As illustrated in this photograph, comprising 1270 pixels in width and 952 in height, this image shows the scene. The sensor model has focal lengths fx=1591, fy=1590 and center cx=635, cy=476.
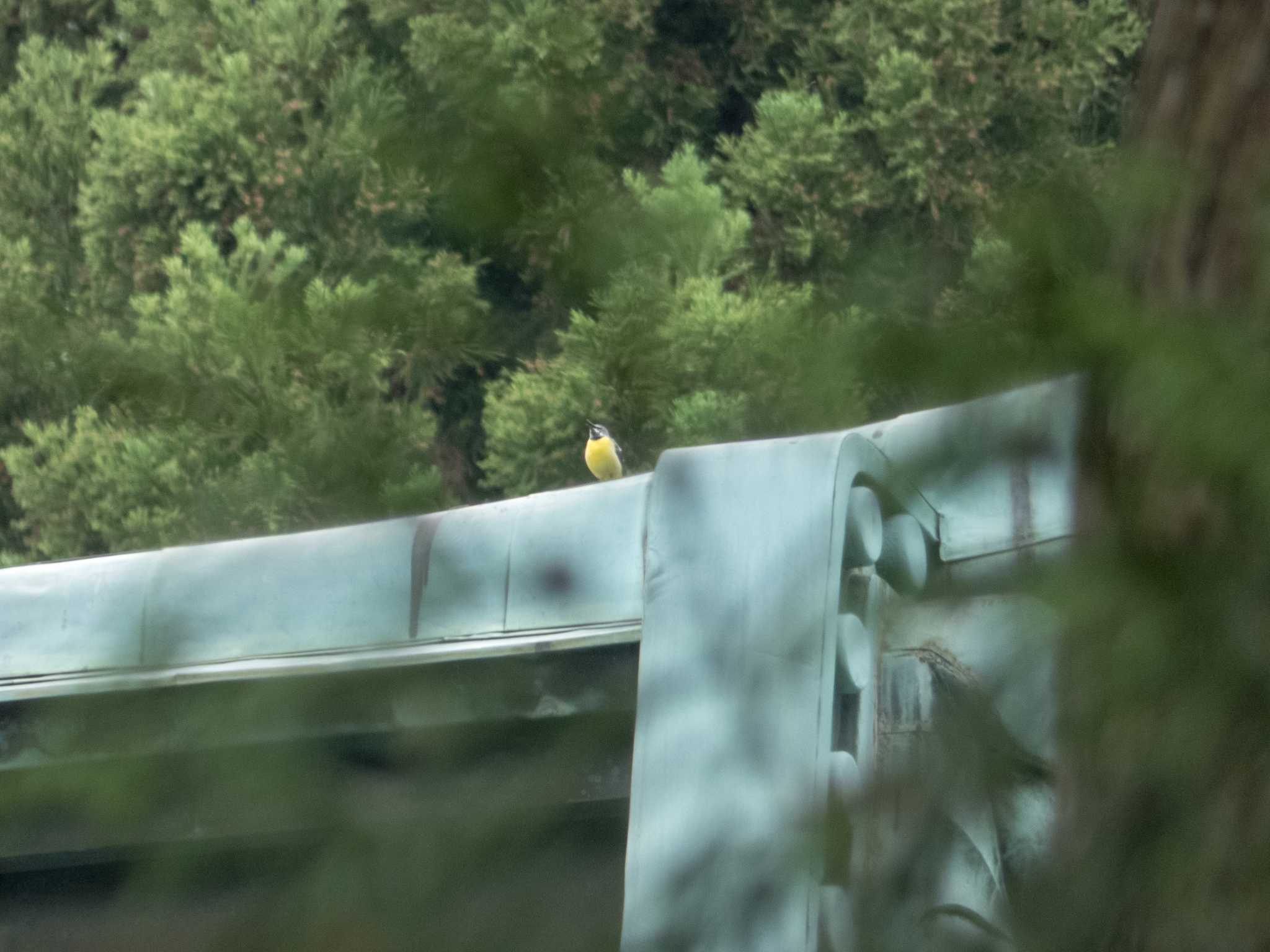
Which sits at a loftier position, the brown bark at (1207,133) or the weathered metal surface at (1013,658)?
the brown bark at (1207,133)

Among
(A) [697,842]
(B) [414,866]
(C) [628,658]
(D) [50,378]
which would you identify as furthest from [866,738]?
(C) [628,658]

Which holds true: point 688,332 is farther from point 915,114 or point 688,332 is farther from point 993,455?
point 915,114

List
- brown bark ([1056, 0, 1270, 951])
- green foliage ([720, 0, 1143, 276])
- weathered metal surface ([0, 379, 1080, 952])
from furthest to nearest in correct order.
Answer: green foliage ([720, 0, 1143, 276]) < weathered metal surface ([0, 379, 1080, 952]) < brown bark ([1056, 0, 1270, 951])

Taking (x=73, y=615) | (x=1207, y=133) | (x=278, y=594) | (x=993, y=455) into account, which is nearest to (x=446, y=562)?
(x=278, y=594)

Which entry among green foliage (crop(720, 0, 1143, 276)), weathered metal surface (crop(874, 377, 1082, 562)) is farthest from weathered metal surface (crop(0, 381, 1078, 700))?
green foliage (crop(720, 0, 1143, 276))

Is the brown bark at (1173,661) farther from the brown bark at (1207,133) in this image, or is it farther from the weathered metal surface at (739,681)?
the weathered metal surface at (739,681)

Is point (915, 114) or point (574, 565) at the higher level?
point (915, 114)

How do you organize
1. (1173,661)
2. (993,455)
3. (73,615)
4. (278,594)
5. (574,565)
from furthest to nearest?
(73,615), (574,565), (278,594), (993,455), (1173,661)

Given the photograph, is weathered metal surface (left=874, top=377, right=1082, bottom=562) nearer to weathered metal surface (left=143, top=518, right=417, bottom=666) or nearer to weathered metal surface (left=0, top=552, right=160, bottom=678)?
weathered metal surface (left=143, top=518, right=417, bottom=666)

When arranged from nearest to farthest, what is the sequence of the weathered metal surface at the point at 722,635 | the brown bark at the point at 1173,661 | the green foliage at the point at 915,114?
the brown bark at the point at 1173,661
the weathered metal surface at the point at 722,635
the green foliage at the point at 915,114

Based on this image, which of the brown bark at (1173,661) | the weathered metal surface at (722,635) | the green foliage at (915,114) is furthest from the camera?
the green foliage at (915,114)

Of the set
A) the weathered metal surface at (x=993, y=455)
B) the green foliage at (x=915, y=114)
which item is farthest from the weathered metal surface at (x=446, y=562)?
the green foliage at (x=915, y=114)

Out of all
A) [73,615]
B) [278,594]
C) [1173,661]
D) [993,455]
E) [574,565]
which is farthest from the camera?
[73,615]

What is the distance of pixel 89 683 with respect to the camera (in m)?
0.72
